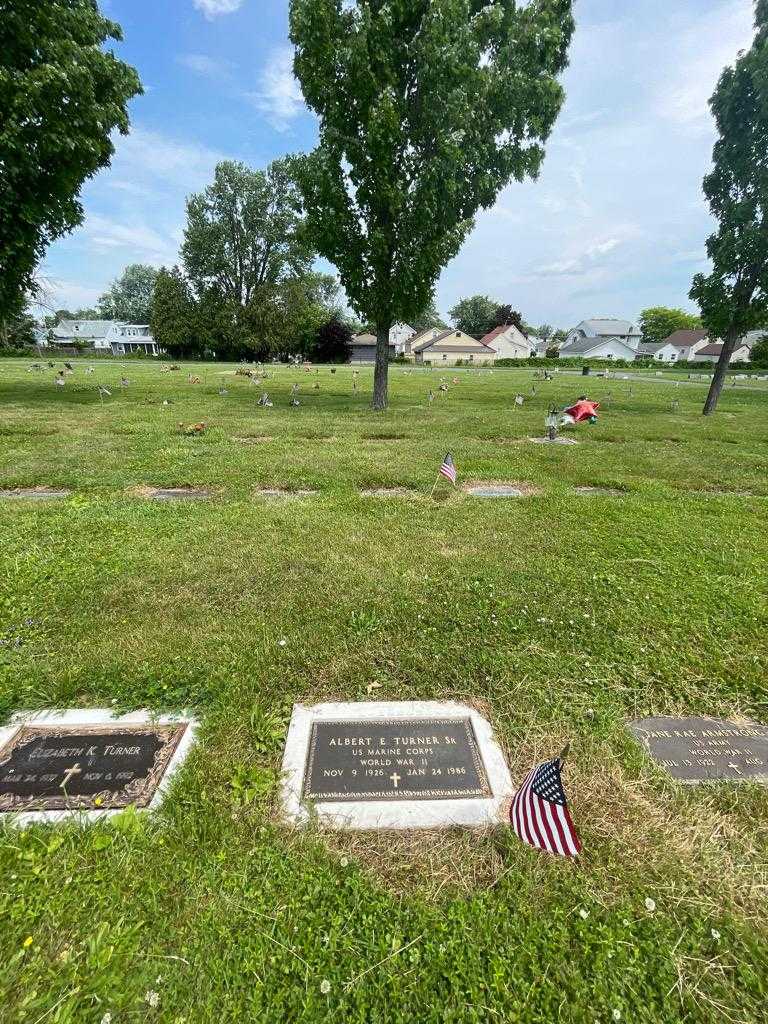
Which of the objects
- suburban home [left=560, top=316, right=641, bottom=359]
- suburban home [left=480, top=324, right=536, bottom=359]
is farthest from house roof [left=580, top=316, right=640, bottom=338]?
suburban home [left=480, top=324, right=536, bottom=359]

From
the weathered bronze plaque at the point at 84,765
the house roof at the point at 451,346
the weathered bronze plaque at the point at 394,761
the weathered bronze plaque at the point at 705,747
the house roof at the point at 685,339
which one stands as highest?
the house roof at the point at 685,339

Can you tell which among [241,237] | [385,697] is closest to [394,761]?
[385,697]

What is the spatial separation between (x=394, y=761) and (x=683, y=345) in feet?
325

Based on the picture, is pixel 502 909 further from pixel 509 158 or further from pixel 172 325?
pixel 172 325

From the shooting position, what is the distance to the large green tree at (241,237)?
47781mm

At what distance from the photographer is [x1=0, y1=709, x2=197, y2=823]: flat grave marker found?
7.30 feet

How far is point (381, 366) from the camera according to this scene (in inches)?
577

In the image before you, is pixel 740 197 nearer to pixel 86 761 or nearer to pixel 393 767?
pixel 393 767

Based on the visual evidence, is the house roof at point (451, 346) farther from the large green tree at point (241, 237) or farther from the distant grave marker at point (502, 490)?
Result: the distant grave marker at point (502, 490)

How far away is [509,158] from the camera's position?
1245 centimetres

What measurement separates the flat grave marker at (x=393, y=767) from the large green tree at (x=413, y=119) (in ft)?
39.2

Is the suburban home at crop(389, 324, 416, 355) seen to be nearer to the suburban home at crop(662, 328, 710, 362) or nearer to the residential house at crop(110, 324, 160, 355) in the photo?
the residential house at crop(110, 324, 160, 355)

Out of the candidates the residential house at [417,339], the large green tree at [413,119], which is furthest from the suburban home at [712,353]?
the large green tree at [413,119]

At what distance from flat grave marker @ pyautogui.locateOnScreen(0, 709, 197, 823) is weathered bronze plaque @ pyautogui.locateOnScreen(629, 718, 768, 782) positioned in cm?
264
